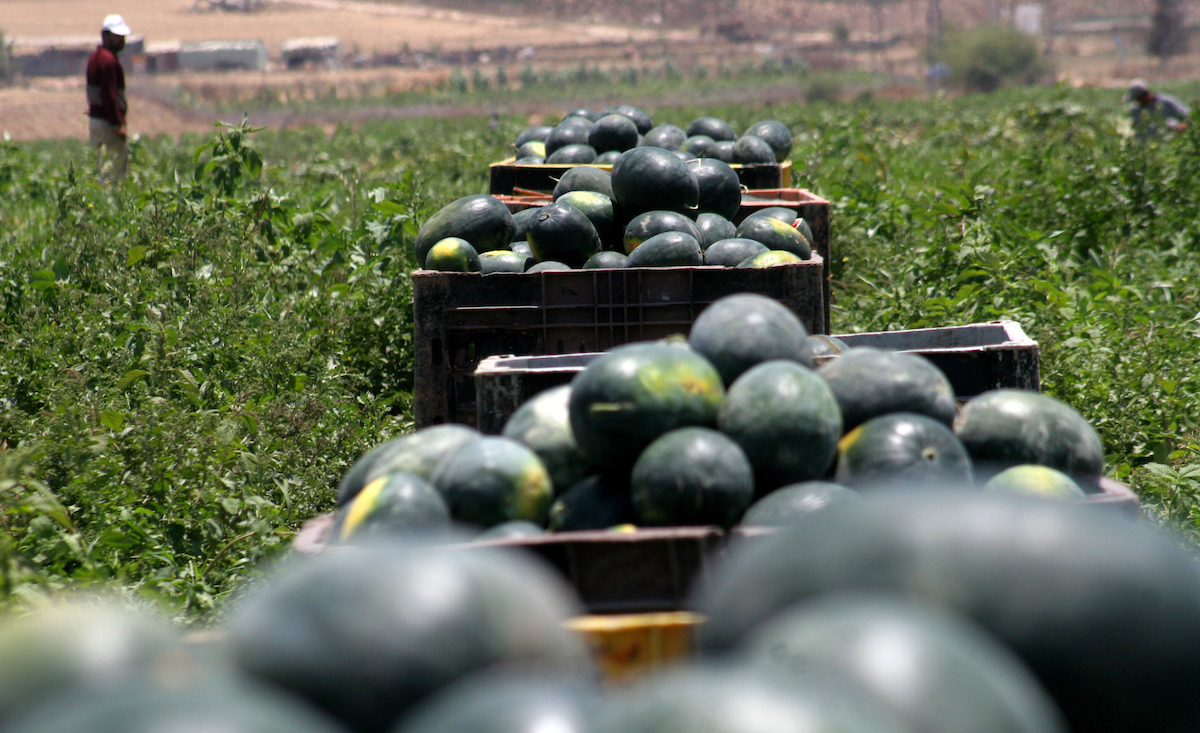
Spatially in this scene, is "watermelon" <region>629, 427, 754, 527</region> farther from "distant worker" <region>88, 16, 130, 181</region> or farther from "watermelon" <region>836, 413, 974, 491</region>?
"distant worker" <region>88, 16, 130, 181</region>

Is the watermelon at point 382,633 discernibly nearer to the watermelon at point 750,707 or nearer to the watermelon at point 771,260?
the watermelon at point 750,707

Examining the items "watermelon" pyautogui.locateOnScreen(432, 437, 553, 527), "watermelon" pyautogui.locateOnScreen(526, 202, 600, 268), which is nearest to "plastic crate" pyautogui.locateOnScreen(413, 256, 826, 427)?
"watermelon" pyautogui.locateOnScreen(526, 202, 600, 268)

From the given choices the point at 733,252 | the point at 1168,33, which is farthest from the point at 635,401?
the point at 1168,33

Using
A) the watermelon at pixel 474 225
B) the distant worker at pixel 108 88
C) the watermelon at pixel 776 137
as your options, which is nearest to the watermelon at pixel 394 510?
the watermelon at pixel 474 225

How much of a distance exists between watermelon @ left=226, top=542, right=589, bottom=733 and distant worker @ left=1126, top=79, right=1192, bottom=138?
1074 centimetres

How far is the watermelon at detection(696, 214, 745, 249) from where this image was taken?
16.8 ft

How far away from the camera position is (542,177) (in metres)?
6.72

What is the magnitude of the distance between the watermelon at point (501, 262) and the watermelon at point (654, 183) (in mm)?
721

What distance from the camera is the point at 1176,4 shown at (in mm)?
81500

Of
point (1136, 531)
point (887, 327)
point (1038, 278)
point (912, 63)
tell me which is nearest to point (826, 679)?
point (1136, 531)

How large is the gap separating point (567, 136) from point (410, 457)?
5.28 metres

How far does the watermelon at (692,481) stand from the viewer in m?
2.41

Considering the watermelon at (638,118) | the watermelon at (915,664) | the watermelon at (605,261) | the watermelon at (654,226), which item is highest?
the watermelon at (638,118)

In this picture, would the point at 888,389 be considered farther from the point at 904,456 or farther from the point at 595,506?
the point at 595,506
